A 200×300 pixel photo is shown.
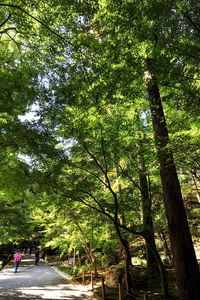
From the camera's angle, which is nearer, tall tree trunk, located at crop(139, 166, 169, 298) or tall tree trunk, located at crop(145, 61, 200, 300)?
tall tree trunk, located at crop(145, 61, 200, 300)

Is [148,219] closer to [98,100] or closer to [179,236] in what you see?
[179,236]

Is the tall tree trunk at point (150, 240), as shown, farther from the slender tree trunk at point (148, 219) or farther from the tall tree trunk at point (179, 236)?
the tall tree trunk at point (179, 236)

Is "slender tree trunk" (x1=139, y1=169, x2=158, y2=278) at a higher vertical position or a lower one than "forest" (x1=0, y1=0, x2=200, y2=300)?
lower

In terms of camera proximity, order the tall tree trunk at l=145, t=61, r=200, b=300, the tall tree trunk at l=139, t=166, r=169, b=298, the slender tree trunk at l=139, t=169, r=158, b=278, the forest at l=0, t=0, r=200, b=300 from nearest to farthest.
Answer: the forest at l=0, t=0, r=200, b=300, the tall tree trunk at l=145, t=61, r=200, b=300, the tall tree trunk at l=139, t=166, r=169, b=298, the slender tree trunk at l=139, t=169, r=158, b=278

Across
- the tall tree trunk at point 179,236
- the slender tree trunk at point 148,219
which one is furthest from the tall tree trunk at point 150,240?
the tall tree trunk at point 179,236

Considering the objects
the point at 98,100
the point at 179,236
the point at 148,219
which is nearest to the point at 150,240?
the point at 148,219

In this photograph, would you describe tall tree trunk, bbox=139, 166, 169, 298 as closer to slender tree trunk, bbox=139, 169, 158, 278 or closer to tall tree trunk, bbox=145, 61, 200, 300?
slender tree trunk, bbox=139, 169, 158, 278

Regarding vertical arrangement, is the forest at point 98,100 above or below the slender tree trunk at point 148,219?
above

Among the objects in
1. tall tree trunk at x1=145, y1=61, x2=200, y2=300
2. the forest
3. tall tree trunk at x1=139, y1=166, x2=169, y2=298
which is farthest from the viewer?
tall tree trunk at x1=139, y1=166, x2=169, y2=298

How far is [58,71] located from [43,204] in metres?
4.95

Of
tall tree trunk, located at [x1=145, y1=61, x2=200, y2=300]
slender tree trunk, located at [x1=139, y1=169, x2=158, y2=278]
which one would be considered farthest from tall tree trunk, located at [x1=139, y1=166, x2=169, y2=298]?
tall tree trunk, located at [x1=145, y1=61, x2=200, y2=300]

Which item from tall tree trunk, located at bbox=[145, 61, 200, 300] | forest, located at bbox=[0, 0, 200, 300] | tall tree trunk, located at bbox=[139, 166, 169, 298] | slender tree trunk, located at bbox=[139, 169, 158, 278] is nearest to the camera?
forest, located at bbox=[0, 0, 200, 300]

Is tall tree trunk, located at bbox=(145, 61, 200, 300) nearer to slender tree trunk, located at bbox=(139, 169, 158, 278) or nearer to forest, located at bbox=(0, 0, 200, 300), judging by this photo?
forest, located at bbox=(0, 0, 200, 300)

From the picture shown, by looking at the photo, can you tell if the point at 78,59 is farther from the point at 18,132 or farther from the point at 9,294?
the point at 9,294
